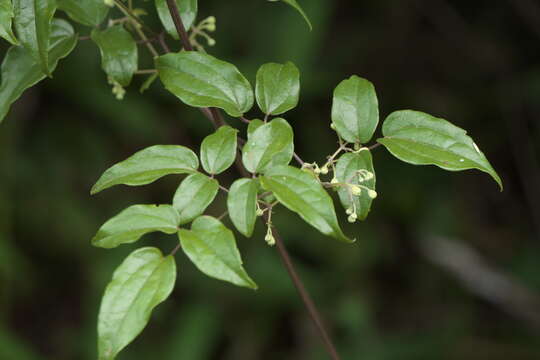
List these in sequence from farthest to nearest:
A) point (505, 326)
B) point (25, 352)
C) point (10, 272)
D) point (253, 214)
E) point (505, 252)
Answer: point (505, 252) < point (505, 326) < point (10, 272) < point (25, 352) < point (253, 214)

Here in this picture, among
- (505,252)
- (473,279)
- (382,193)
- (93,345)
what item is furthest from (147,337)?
(505,252)

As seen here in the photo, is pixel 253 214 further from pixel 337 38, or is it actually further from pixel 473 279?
pixel 337 38

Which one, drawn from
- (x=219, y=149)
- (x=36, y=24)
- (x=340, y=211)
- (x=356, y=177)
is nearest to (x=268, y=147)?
(x=219, y=149)

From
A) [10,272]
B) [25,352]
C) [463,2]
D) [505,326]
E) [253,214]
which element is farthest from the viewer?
[463,2]

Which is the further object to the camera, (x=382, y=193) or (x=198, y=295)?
(x=382, y=193)

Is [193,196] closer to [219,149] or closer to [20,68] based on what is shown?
[219,149]

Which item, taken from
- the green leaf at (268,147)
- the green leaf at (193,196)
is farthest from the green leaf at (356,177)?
the green leaf at (193,196)

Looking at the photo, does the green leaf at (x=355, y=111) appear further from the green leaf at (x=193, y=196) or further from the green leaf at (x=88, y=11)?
the green leaf at (x=88, y=11)
